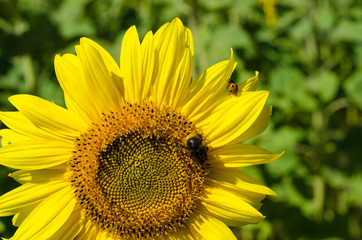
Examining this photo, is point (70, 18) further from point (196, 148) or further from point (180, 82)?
point (196, 148)

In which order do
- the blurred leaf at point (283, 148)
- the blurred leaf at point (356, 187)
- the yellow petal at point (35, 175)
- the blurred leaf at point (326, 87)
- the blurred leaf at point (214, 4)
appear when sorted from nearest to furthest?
the yellow petal at point (35, 175), the blurred leaf at point (283, 148), the blurred leaf at point (214, 4), the blurred leaf at point (326, 87), the blurred leaf at point (356, 187)

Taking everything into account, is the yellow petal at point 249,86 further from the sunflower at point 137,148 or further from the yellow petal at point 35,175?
the yellow petal at point 35,175

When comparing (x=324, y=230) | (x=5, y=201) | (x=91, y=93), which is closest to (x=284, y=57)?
(x=324, y=230)

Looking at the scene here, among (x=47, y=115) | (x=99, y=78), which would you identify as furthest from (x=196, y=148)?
(x=47, y=115)

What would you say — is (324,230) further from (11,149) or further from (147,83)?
(11,149)

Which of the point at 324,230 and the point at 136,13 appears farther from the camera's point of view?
the point at 136,13

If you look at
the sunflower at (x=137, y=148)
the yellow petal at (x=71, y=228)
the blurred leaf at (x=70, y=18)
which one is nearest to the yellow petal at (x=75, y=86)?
the sunflower at (x=137, y=148)

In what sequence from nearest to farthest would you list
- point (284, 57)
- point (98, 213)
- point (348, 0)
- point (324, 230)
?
point (98, 213)
point (324, 230)
point (284, 57)
point (348, 0)
